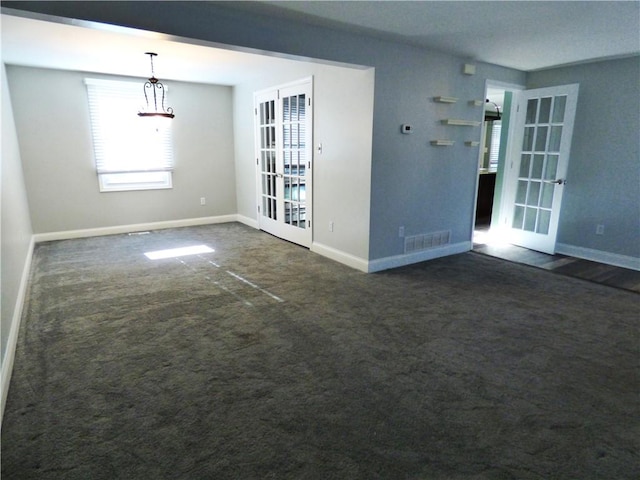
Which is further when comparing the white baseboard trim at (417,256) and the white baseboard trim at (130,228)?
the white baseboard trim at (130,228)

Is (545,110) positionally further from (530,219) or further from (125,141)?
(125,141)

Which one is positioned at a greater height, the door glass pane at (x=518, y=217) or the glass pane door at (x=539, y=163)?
the glass pane door at (x=539, y=163)

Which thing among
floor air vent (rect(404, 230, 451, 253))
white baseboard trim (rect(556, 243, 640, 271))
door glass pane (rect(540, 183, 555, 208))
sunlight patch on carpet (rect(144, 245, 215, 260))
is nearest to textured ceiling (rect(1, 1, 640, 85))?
door glass pane (rect(540, 183, 555, 208))

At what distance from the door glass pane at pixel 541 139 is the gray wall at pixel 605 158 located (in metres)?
0.33

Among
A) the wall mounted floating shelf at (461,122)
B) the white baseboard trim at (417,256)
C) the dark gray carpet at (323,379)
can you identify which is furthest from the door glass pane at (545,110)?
the dark gray carpet at (323,379)

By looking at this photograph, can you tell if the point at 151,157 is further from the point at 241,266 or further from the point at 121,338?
the point at 121,338

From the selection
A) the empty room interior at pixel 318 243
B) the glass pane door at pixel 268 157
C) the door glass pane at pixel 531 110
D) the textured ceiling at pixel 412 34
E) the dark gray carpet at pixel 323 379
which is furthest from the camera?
the glass pane door at pixel 268 157

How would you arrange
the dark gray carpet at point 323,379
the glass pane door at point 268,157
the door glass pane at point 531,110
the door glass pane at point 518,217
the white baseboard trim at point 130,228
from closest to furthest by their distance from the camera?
the dark gray carpet at point 323,379 < the door glass pane at point 531,110 < the door glass pane at point 518,217 < the white baseboard trim at point 130,228 < the glass pane door at point 268,157

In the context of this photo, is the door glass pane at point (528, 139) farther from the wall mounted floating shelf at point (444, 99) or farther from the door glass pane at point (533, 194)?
the wall mounted floating shelf at point (444, 99)

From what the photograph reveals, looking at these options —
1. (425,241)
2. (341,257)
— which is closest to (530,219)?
(425,241)

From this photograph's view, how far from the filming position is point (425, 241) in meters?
4.61

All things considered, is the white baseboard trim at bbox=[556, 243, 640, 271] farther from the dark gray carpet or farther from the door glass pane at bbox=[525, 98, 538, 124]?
the door glass pane at bbox=[525, 98, 538, 124]

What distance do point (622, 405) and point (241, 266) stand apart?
11.4ft

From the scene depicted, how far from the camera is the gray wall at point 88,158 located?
5199mm
